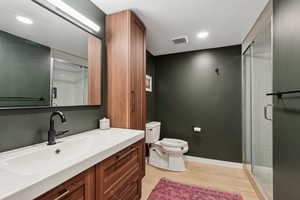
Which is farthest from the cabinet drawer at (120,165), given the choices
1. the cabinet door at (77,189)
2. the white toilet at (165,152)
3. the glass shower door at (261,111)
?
the glass shower door at (261,111)

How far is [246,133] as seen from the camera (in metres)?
2.31

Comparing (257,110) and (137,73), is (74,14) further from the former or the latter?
(257,110)

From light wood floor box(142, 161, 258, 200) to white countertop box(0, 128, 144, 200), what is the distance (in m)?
1.12

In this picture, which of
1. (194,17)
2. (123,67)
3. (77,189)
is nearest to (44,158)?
(77,189)

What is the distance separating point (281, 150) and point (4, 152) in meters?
2.14

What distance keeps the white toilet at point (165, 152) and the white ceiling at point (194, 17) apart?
1.68m

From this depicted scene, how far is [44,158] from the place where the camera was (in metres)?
0.91

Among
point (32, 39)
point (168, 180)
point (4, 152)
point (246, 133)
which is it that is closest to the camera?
point (4, 152)

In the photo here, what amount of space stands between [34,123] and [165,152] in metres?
1.93

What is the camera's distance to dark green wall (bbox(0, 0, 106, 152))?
855mm

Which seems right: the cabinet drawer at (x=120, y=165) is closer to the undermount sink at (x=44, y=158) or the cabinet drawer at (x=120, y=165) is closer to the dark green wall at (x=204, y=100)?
the undermount sink at (x=44, y=158)

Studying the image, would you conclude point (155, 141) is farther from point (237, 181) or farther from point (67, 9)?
point (67, 9)

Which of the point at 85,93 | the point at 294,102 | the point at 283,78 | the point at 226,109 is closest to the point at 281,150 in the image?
the point at 294,102

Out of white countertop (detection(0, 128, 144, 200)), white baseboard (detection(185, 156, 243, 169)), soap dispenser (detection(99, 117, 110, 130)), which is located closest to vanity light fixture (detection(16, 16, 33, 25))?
white countertop (detection(0, 128, 144, 200))
